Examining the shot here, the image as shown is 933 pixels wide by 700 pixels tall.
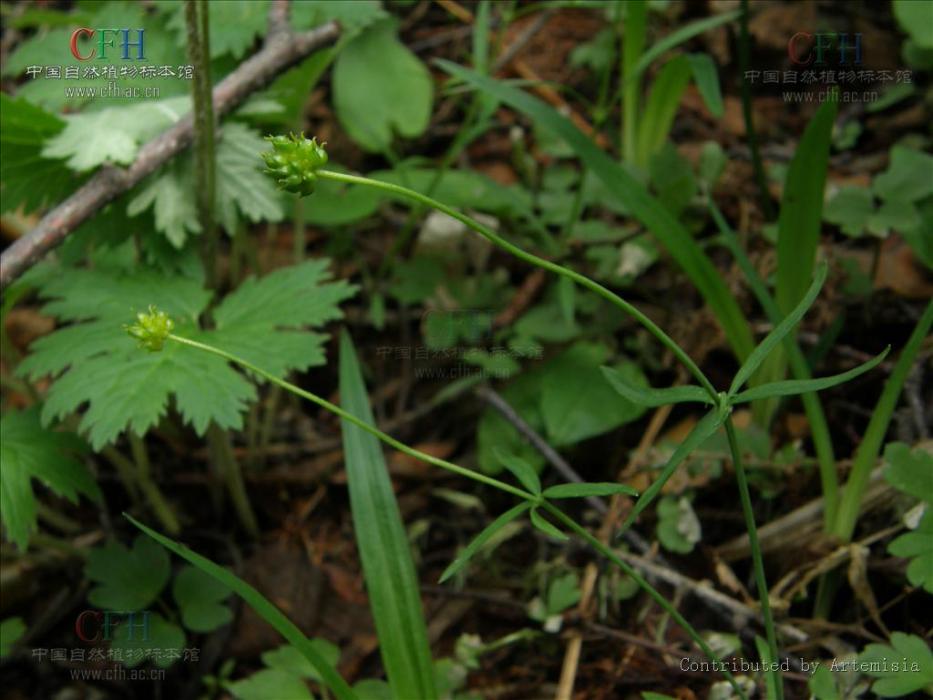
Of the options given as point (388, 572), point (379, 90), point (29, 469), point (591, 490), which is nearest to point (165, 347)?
point (29, 469)

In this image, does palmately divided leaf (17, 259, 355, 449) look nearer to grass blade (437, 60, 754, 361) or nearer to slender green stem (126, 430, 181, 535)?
slender green stem (126, 430, 181, 535)

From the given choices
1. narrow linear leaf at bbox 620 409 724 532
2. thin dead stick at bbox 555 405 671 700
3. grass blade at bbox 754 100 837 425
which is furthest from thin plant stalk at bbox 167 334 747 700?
grass blade at bbox 754 100 837 425

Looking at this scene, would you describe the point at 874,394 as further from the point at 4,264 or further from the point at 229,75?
the point at 4,264

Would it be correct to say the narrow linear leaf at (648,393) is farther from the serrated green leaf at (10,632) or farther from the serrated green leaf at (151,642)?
the serrated green leaf at (10,632)

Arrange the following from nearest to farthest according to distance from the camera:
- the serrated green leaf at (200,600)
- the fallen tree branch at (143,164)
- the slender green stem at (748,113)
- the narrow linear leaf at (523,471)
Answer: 1. the narrow linear leaf at (523,471)
2. the fallen tree branch at (143,164)
3. the serrated green leaf at (200,600)
4. the slender green stem at (748,113)

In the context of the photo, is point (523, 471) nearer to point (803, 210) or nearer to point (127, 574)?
point (803, 210)

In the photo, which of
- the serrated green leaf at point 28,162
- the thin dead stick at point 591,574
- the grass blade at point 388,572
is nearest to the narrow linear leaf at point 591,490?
the grass blade at point 388,572
